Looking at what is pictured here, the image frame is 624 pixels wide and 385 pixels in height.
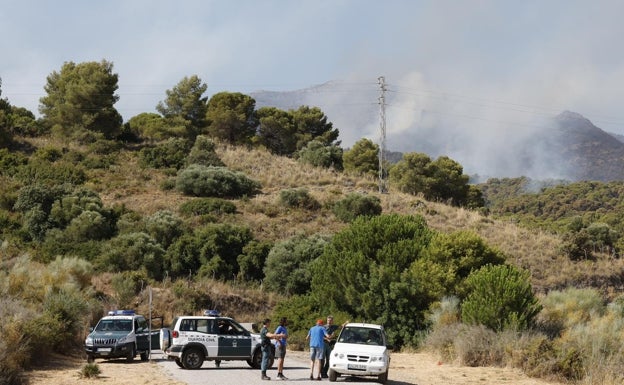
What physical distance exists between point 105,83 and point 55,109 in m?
7.93

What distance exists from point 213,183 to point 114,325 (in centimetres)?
3575

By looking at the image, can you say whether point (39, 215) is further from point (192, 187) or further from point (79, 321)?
point (79, 321)

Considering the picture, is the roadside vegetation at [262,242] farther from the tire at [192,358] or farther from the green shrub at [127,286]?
the tire at [192,358]

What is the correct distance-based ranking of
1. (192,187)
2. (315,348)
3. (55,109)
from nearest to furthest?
(315,348) < (192,187) < (55,109)

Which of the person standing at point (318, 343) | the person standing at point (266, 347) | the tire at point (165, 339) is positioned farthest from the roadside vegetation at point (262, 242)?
the person standing at point (318, 343)

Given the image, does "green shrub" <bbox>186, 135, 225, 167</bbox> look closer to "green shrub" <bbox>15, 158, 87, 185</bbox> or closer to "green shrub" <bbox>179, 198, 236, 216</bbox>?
"green shrub" <bbox>179, 198, 236, 216</bbox>

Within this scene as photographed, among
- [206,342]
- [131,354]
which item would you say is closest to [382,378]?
[206,342]

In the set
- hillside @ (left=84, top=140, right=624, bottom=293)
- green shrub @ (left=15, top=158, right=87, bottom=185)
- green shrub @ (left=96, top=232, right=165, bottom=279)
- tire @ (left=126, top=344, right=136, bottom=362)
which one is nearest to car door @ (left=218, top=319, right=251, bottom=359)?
tire @ (left=126, top=344, right=136, bottom=362)

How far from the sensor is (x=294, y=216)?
58250mm

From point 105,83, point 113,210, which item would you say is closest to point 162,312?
point 113,210

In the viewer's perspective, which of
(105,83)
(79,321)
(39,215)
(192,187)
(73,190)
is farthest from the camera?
(105,83)

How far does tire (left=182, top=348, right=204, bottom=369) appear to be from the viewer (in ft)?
76.5

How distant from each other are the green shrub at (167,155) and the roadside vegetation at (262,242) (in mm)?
170

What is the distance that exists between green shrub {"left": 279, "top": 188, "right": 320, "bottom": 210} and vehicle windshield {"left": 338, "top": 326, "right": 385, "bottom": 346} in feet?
126
